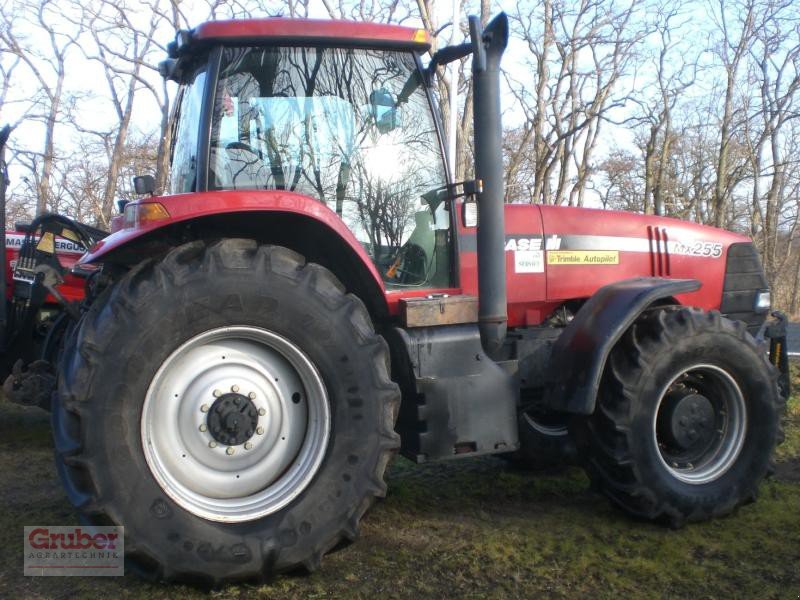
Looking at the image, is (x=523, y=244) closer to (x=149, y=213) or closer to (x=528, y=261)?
(x=528, y=261)

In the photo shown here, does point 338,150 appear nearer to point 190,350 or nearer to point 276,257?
point 276,257

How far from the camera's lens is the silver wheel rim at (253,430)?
10.0 feet

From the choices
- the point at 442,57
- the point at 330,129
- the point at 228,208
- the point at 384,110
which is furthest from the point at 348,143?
the point at 228,208

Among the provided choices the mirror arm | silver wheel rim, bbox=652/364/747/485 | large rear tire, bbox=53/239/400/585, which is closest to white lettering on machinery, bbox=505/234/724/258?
silver wheel rim, bbox=652/364/747/485

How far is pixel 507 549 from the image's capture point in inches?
135

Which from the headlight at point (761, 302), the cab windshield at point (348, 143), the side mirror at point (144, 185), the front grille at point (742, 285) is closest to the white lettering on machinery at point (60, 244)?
the side mirror at point (144, 185)

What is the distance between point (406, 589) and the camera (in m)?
3.00

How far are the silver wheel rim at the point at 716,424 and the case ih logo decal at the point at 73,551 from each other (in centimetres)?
273

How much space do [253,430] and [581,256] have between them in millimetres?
2288

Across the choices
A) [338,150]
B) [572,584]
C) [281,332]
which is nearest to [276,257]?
[281,332]

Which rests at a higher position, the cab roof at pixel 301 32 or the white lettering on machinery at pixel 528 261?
the cab roof at pixel 301 32

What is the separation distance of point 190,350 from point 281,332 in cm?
39

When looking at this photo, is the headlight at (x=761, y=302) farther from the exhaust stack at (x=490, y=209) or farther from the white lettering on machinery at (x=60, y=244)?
the white lettering on machinery at (x=60, y=244)

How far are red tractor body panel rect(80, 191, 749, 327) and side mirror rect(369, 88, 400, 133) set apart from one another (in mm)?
581
